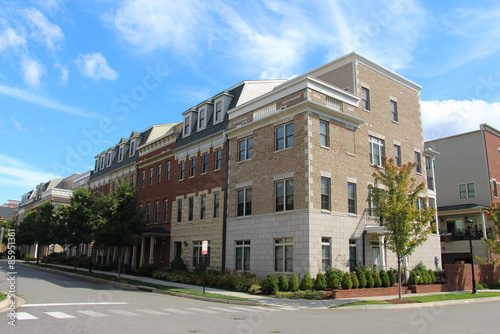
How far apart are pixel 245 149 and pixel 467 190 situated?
2779 cm

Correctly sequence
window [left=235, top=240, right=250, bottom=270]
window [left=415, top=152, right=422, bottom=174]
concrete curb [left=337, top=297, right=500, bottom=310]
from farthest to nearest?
window [left=415, top=152, right=422, bottom=174]
window [left=235, top=240, right=250, bottom=270]
concrete curb [left=337, top=297, right=500, bottom=310]

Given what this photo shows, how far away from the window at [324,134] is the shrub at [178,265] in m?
14.5

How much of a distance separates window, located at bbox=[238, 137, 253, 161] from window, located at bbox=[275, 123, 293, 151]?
2.64 meters

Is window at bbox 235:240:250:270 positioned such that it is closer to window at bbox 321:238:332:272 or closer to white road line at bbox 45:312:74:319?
window at bbox 321:238:332:272

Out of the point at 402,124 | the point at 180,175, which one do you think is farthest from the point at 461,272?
the point at 180,175

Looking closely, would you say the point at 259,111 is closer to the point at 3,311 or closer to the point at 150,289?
the point at 150,289

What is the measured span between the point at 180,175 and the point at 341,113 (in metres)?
15.9

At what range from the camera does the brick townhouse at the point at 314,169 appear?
21.9 m

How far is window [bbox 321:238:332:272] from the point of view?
21.5 meters

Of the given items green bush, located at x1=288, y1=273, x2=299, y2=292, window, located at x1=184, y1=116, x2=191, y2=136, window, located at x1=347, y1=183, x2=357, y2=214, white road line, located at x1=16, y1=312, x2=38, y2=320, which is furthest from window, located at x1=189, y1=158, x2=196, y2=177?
white road line, located at x1=16, y1=312, x2=38, y2=320

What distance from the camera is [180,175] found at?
33.9 meters

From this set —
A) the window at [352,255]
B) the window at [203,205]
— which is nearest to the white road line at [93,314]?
the window at [352,255]

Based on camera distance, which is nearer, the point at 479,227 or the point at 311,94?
the point at 311,94

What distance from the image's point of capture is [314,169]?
2202 centimetres
